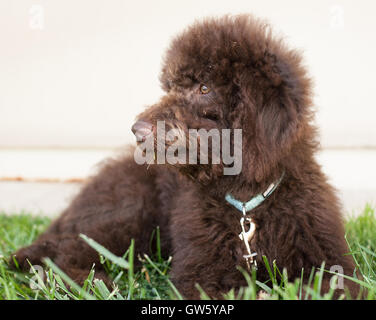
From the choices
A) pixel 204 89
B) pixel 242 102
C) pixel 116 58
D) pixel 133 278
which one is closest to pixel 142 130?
pixel 204 89

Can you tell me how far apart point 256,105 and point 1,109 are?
396 centimetres

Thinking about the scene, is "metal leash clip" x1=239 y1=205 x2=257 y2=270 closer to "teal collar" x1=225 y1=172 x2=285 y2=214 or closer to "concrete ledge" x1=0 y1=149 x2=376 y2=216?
"teal collar" x1=225 y1=172 x2=285 y2=214

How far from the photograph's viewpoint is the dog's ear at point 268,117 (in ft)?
6.76

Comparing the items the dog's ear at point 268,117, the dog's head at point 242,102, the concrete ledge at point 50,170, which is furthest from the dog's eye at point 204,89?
the concrete ledge at point 50,170

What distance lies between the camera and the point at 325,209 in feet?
7.30

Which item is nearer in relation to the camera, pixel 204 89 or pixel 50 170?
pixel 204 89

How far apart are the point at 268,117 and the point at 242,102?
0.46ft

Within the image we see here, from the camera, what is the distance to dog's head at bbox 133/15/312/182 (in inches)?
81.3

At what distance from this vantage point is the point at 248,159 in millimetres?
2090

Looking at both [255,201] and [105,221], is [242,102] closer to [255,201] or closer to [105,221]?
[255,201]

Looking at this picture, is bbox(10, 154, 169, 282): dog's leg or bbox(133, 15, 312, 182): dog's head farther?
bbox(10, 154, 169, 282): dog's leg

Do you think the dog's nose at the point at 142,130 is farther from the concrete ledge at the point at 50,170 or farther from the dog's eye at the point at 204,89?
the concrete ledge at the point at 50,170

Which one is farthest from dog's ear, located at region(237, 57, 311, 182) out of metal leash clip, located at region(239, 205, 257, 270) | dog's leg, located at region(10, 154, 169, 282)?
dog's leg, located at region(10, 154, 169, 282)
